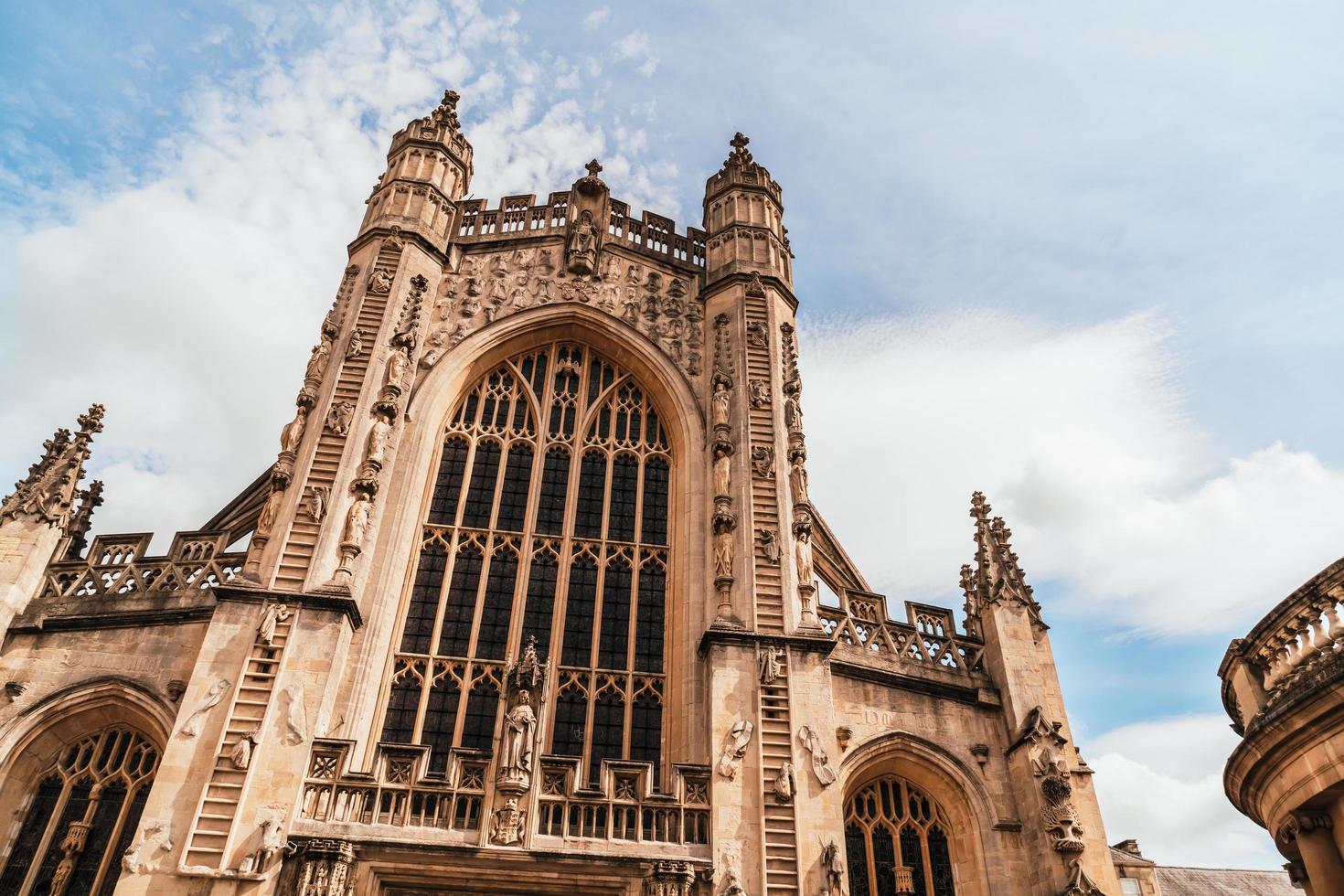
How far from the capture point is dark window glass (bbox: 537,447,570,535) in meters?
17.8

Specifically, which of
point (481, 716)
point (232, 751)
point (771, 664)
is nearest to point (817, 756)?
point (771, 664)

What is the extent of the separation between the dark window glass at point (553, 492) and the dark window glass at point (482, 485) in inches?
35.8

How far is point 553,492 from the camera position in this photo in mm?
18219

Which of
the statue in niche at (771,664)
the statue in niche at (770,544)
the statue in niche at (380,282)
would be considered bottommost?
the statue in niche at (771,664)

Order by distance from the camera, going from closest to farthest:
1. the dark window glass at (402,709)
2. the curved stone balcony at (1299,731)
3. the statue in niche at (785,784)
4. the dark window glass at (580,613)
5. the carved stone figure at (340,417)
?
the curved stone balcony at (1299,731), the statue in niche at (785,784), the dark window glass at (402,709), the dark window glass at (580,613), the carved stone figure at (340,417)

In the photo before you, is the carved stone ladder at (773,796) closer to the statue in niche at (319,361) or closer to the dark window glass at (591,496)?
the dark window glass at (591,496)

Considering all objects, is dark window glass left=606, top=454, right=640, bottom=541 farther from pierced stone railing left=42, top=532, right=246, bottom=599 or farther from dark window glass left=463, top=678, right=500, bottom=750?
pierced stone railing left=42, top=532, right=246, bottom=599

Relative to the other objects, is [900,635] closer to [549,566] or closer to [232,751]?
[549,566]

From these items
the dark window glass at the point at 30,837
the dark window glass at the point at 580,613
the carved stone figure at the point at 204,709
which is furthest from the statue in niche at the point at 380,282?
the dark window glass at the point at 30,837

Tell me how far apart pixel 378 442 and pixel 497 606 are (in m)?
3.56

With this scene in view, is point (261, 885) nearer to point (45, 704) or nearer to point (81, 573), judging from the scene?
point (45, 704)

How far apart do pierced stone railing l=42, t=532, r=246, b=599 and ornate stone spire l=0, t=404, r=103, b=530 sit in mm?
873

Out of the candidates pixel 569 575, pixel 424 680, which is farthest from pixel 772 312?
pixel 424 680

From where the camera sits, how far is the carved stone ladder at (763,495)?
15891 millimetres
